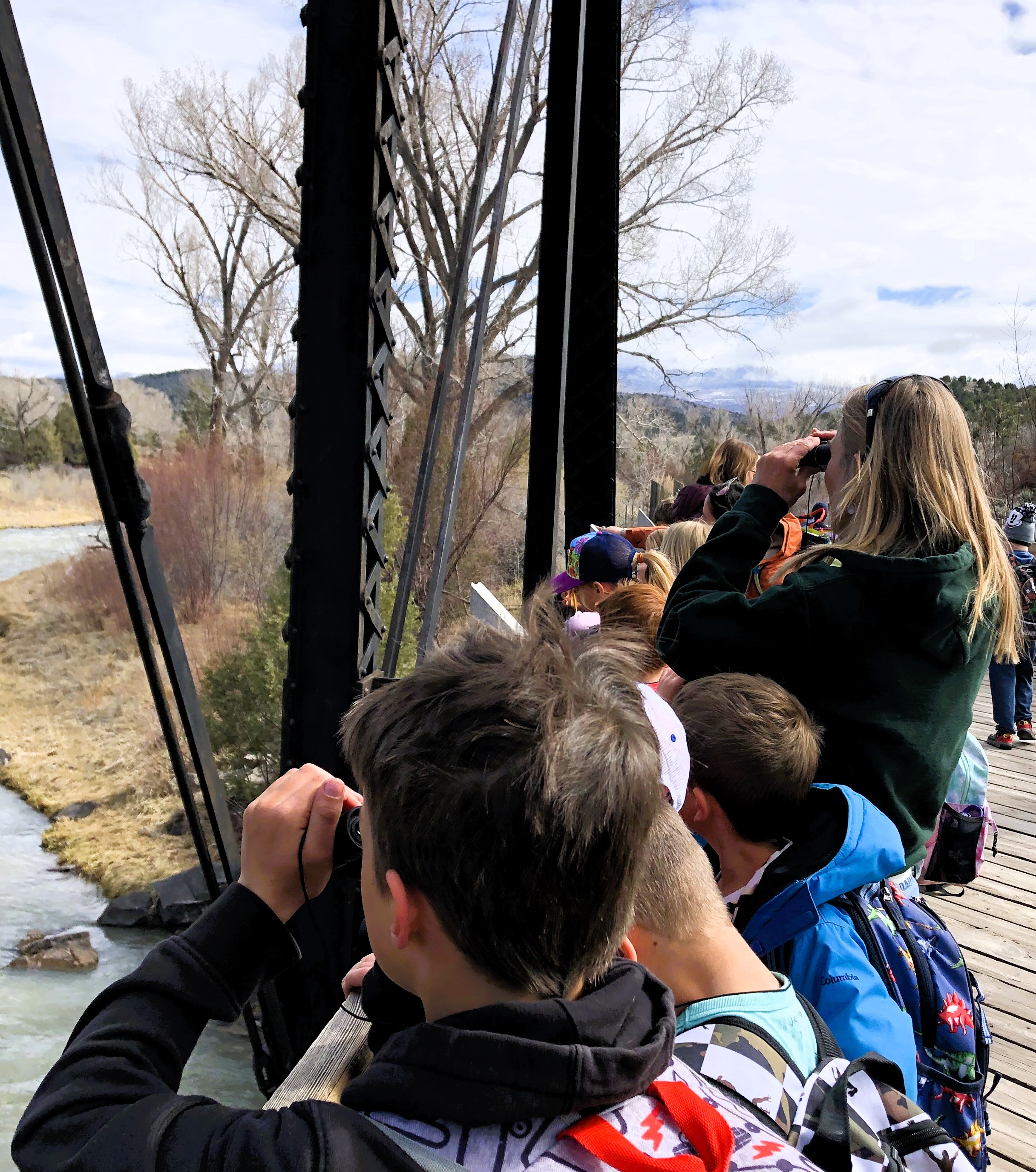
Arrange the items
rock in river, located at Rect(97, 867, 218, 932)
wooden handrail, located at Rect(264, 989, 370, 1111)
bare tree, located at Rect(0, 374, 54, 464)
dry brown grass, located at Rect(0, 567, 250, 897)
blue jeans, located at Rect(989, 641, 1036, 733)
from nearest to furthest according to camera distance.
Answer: wooden handrail, located at Rect(264, 989, 370, 1111)
blue jeans, located at Rect(989, 641, 1036, 733)
rock in river, located at Rect(97, 867, 218, 932)
dry brown grass, located at Rect(0, 567, 250, 897)
bare tree, located at Rect(0, 374, 54, 464)

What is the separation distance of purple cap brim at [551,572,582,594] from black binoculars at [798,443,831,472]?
131cm

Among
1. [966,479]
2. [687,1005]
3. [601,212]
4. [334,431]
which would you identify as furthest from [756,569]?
[601,212]

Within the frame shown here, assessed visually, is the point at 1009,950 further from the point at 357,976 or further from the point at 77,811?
the point at 77,811

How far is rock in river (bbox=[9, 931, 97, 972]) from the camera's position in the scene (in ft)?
36.0

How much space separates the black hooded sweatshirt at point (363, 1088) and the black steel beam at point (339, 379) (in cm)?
123

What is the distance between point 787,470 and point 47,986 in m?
12.0

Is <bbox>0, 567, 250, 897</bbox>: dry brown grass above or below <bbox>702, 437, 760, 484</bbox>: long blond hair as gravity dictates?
below

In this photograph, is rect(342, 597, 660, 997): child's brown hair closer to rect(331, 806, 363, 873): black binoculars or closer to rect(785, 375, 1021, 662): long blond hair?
rect(331, 806, 363, 873): black binoculars

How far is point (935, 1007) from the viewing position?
1385 mm

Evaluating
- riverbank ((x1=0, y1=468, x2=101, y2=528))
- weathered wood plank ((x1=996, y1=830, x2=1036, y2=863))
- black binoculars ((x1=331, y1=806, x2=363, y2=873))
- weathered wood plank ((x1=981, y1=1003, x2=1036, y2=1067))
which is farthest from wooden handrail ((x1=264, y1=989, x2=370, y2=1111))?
riverbank ((x1=0, y1=468, x2=101, y2=528))

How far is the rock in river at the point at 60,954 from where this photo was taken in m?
11.0

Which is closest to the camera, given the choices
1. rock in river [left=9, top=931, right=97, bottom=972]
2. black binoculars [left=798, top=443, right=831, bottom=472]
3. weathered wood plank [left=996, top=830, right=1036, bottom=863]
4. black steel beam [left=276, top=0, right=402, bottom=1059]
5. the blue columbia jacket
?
the blue columbia jacket

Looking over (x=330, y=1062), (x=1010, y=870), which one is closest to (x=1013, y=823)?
(x=1010, y=870)

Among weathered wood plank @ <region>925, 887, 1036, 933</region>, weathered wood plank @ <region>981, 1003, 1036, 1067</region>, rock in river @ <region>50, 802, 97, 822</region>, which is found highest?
weathered wood plank @ <region>981, 1003, 1036, 1067</region>
